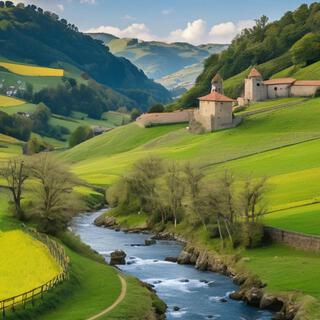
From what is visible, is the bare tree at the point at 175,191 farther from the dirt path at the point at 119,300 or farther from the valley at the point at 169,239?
the dirt path at the point at 119,300

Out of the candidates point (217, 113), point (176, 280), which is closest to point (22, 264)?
point (176, 280)

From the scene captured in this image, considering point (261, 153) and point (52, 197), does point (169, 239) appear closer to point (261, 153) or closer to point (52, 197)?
point (52, 197)

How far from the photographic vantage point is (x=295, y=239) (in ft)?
277

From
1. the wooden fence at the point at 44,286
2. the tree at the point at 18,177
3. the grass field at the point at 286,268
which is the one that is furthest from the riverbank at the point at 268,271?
the tree at the point at 18,177

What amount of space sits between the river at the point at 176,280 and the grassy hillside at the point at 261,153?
54.4 ft

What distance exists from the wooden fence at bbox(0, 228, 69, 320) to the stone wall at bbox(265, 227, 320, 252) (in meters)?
28.0

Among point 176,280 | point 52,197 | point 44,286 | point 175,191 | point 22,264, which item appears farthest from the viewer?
point 175,191

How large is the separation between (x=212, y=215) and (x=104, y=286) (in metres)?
32.5

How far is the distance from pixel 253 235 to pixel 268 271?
1265 centimetres

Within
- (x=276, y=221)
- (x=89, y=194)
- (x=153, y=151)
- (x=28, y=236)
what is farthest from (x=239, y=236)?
(x=153, y=151)

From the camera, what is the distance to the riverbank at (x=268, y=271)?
214 feet

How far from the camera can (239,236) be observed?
90.1m

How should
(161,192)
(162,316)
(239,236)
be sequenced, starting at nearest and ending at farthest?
(162,316), (239,236), (161,192)

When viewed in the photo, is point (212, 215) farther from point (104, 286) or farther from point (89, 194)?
point (89, 194)
